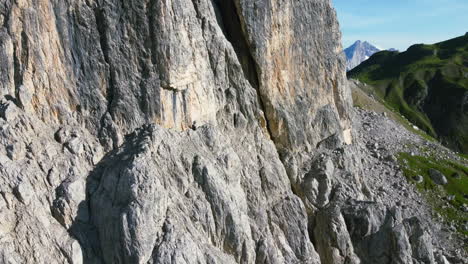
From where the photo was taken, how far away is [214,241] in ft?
94.5

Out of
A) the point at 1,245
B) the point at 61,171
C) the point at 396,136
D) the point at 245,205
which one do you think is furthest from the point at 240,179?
the point at 396,136

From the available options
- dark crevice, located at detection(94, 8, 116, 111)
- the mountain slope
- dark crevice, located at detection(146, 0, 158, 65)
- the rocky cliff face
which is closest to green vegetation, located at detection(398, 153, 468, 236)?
the rocky cliff face

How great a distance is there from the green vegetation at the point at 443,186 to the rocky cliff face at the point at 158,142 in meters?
30.3

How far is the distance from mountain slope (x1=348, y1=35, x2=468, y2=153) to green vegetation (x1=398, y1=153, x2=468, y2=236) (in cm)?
4865

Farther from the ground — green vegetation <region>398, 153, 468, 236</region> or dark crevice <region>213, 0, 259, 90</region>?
dark crevice <region>213, 0, 259, 90</region>

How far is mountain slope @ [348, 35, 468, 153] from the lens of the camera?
420 ft

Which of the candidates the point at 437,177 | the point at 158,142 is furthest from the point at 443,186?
the point at 158,142

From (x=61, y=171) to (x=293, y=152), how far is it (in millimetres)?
22809

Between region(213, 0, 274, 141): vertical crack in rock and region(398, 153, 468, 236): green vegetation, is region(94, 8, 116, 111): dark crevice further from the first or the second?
region(398, 153, 468, 236): green vegetation

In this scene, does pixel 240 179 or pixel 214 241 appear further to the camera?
pixel 240 179

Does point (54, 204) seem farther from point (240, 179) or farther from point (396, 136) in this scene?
point (396, 136)

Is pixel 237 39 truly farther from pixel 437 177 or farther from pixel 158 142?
pixel 437 177

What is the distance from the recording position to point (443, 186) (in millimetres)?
71000

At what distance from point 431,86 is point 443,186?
8968 centimetres
